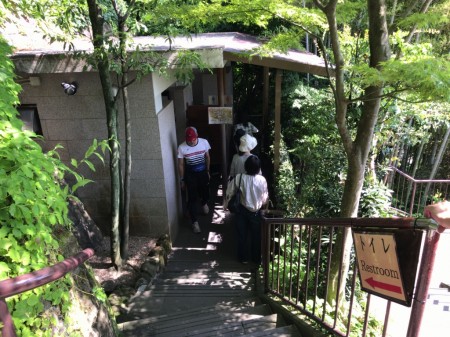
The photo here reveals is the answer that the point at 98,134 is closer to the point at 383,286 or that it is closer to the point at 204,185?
the point at 204,185

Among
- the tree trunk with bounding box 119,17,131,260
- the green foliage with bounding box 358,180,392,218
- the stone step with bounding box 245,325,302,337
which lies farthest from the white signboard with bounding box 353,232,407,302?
the green foliage with bounding box 358,180,392,218

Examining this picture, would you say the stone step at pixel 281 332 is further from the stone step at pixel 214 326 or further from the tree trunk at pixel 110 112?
the tree trunk at pixel 110 112

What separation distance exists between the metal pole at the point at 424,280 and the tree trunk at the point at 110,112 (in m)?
2.72

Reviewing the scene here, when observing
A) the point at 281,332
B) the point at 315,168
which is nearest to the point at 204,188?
the point at 315,168

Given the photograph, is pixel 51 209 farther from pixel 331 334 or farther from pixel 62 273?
pixel 331 334

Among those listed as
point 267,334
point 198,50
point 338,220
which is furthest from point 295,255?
point 198,50

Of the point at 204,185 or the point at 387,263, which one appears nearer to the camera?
the point at 387,263

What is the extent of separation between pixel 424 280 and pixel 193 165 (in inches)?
161

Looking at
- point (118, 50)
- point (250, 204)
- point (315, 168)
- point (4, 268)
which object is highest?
point (118, 50)

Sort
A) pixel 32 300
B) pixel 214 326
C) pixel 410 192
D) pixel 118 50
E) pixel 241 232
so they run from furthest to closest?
pixel 410 192, pixel 241 232, pixel 118 50, pixel 214 326, pixel 32 300

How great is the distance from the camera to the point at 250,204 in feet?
15.1

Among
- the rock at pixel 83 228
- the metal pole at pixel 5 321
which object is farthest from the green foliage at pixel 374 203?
the metal pole at pixel 5 321

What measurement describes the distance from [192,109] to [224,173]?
1946mm

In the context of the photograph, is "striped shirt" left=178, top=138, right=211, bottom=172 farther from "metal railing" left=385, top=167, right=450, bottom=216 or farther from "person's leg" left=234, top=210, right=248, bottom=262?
"metal railing" left=385, top=167, right=450, bottom=216
